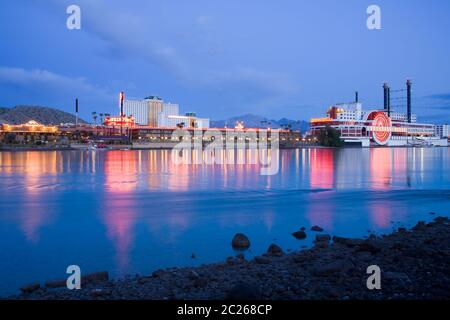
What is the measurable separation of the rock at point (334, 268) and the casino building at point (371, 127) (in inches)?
4691

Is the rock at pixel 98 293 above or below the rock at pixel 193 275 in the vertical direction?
below

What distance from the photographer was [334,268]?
703 centimetres

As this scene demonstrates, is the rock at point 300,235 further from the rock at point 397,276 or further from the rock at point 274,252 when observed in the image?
the rock at point 397,276

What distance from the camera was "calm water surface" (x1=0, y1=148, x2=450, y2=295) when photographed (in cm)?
991

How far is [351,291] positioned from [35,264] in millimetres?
6844

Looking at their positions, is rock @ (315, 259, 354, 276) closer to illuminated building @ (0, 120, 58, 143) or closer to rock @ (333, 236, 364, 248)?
rock @ (333, 236, 364, 248)

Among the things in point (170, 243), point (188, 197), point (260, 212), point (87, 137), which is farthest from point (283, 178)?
point (87, 137)

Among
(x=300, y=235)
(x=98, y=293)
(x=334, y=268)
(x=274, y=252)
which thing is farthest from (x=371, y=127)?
(x=98, y=293)

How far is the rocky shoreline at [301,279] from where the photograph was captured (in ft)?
19.6

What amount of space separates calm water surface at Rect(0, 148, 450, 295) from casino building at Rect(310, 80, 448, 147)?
9911 cm

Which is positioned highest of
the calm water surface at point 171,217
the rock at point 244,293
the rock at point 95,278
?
the rock at point 244,293

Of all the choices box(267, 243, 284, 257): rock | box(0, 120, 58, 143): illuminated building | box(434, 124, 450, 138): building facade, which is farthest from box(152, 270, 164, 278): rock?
box(434, 124, 450, 138): building facade

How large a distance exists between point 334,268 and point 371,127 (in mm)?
125277
